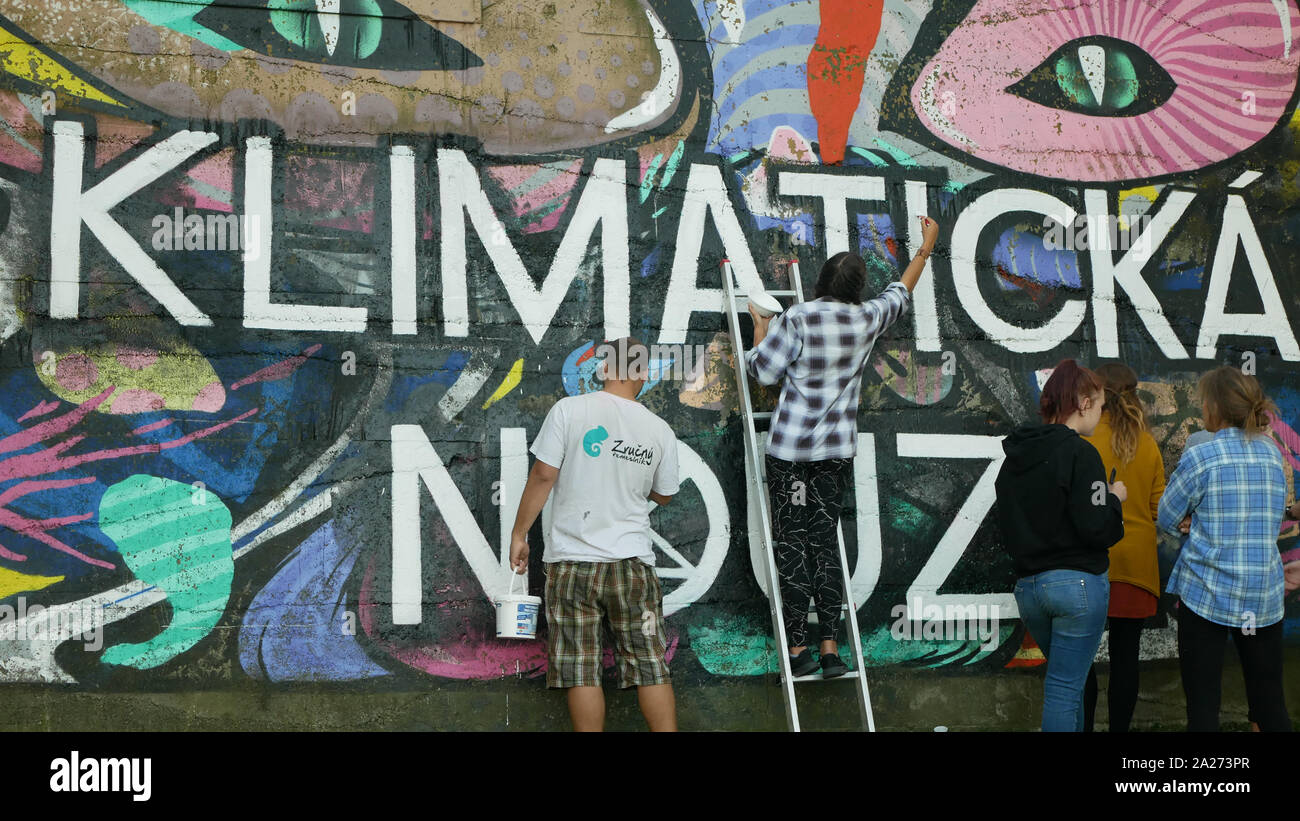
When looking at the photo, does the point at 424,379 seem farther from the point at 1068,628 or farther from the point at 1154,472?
the point at 1154,472

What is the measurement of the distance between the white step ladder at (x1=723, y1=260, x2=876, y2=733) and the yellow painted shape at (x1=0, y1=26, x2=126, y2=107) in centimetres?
341

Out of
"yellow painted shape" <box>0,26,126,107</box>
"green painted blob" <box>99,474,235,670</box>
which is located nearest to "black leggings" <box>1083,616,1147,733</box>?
"green painted blob" <box>99,474,235,670</box>

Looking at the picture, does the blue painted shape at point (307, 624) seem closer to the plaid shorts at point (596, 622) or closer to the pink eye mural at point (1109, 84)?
the plaid shorts at point (596, 622)

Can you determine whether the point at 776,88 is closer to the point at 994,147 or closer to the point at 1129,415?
the point at 994,147

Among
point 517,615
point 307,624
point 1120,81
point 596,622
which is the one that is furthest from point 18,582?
point 1120,81

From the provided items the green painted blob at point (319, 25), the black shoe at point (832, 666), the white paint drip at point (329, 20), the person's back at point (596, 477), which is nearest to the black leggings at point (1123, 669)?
the black shoe at point (832, 666)

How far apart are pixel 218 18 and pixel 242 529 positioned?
2.65 m

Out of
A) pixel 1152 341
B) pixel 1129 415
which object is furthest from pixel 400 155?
pixel 1152 341

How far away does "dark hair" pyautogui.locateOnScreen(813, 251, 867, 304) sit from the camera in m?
5.56

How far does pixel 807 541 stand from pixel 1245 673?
202cm

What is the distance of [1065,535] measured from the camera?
4867 mm

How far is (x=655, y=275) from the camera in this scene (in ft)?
20.0

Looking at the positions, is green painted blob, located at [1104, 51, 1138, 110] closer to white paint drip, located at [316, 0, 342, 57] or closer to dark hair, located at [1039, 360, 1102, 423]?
dark hair, located at [1039, 360, 1102, 423]

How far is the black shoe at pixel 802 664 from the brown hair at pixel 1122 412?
181 centimetres
